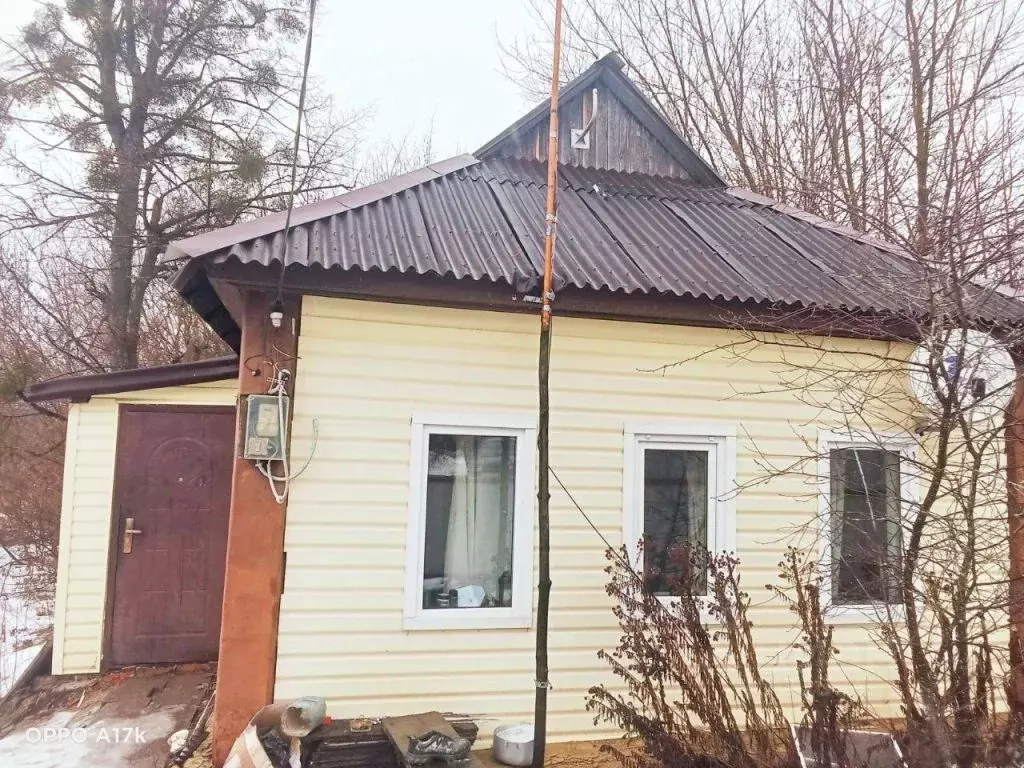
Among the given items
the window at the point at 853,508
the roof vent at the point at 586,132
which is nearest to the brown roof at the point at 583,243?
the roof vent at the point at 586,132

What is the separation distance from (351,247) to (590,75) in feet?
13.7

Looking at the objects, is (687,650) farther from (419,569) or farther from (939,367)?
(939,367)

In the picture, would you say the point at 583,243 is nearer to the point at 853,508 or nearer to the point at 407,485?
the point at 407,485

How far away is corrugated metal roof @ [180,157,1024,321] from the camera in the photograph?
14.0 ft

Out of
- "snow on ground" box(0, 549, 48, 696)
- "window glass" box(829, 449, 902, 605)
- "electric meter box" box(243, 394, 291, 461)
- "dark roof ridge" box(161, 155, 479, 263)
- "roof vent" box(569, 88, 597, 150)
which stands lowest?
"snow on ground" box(0, 549, 48, 696)

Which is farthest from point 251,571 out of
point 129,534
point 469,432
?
point 129,534

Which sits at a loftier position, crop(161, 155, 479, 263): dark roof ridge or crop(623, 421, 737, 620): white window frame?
crop(161, 155, 479, 263): dark roof ridge

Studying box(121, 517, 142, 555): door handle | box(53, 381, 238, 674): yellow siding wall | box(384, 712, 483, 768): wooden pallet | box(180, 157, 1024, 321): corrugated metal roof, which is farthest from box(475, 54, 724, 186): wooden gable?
box(384, 712, 483, 768): wooden pallet

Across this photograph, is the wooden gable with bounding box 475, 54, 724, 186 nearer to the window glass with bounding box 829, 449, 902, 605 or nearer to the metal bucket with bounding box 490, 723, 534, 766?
the window glass with bounding box 829, 449, 902, 605

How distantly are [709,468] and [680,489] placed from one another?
248mm

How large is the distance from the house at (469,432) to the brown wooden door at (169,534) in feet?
5.16

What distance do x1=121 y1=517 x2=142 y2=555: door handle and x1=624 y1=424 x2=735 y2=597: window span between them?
444 centimetres

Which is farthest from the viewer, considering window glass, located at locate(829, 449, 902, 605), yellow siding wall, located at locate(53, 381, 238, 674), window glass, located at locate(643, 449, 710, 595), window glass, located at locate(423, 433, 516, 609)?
yellow siding wall, located at locate(53, 381, 238, 674)

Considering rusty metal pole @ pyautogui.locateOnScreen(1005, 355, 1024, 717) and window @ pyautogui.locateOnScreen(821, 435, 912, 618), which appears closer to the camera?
rusty metal pole @ pyautogui.locateOnScreen(1005, 355, 1024, 717)
